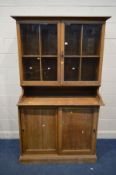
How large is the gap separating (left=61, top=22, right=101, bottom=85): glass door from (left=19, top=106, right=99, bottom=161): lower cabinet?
0.39 metres

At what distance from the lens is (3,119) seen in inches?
113

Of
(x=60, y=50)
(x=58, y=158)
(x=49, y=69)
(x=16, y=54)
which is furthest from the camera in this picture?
(x=16, y=54)

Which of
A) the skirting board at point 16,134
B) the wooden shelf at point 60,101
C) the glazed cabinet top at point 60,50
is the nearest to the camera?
the glazed cabinet top at point 60,50

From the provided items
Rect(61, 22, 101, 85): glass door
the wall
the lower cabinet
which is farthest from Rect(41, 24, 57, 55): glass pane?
the lower cabinet

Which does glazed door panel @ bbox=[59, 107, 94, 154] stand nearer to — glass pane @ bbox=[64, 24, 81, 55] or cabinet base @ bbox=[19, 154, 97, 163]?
cabinet base @ bbox=[19, 154, 97, 163]

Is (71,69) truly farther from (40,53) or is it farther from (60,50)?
(40,53)

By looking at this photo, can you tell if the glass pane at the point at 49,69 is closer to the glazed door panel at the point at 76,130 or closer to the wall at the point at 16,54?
the glazed door panel at the point at 76,130

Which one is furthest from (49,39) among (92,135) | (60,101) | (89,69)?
(92,135)

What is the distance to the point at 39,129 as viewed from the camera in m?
2.33

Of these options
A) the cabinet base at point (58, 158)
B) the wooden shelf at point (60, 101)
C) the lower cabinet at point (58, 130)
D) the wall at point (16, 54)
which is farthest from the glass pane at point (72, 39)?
the cabinet base at point (58, 158)

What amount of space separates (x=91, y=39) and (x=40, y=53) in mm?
642

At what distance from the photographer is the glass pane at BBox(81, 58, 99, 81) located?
227 cm

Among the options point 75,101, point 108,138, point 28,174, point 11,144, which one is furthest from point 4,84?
point 108,138

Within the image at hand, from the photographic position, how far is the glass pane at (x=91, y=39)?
2.11 m
